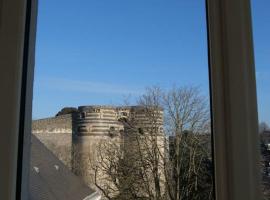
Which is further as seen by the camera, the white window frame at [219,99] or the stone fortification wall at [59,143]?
the stone fortification wall at [59,143]

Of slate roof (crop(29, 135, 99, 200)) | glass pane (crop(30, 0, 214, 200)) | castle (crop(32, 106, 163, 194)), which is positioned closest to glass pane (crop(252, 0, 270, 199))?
glass pane (crop(30, 0, 214, 200))

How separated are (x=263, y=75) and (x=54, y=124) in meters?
0.62

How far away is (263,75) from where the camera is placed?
3.22 ft

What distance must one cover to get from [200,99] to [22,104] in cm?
52

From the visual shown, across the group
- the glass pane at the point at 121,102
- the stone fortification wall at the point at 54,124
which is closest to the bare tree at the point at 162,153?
the glass pane at the point at 121,102

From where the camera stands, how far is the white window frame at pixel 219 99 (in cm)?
91

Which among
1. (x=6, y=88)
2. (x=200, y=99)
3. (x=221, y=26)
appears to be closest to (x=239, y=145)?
(x=200, y=99)

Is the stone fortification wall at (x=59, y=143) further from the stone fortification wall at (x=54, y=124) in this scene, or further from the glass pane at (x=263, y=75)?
the glass pane at (x=263, y=75)

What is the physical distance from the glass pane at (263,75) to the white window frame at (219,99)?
3 centimetres

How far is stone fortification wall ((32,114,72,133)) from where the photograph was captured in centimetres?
105

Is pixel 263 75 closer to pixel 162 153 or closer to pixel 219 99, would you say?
pixel 219 99

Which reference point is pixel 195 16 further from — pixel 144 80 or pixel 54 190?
pixel 54 190

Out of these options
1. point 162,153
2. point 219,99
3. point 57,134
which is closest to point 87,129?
point 57,134

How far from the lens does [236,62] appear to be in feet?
3.09
